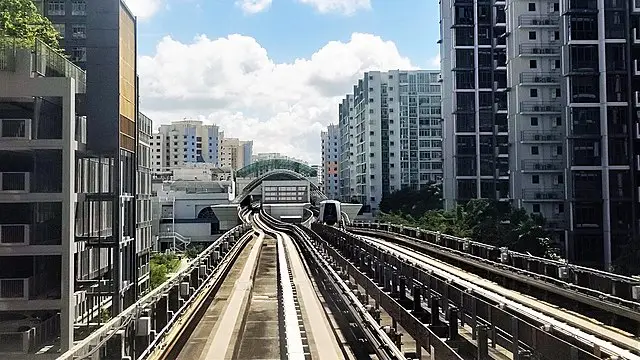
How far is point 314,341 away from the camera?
23.2ft

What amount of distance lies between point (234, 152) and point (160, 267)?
394 ft

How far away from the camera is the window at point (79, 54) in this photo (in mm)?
15527

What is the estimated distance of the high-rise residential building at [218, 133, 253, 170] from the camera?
13307 centimetres

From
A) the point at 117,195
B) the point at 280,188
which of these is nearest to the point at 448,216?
the point at 117,195

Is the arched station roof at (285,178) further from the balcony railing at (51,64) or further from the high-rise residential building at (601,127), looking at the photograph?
the balcony railing at (51,64)

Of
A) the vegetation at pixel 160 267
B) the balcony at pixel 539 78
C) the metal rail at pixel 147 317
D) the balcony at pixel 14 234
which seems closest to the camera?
the metal rail at pixel 147 317

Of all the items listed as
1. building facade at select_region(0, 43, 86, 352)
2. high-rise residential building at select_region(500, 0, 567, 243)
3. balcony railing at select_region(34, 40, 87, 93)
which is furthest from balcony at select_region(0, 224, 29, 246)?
high-rise residential building at select_region(500, 0, 567, 243)

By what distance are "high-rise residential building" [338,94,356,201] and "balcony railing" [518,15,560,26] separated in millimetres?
41602

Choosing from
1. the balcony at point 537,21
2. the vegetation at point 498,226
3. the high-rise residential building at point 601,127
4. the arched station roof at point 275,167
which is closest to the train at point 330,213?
the vegetation at point 498,226

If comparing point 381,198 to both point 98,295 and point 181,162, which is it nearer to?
point 98,295

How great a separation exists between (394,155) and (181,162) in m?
60.8

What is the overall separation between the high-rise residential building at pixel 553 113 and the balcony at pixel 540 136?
48 mm

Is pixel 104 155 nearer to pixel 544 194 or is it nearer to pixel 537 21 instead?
pixel 544 194

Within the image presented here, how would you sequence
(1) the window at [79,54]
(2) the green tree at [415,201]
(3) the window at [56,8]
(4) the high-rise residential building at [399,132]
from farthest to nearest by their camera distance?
(4) the high-rise residential building at [399,132]
(2) the green tree at [415,201]
(3) the window at [56,8]
(1) the window at [79,54]
